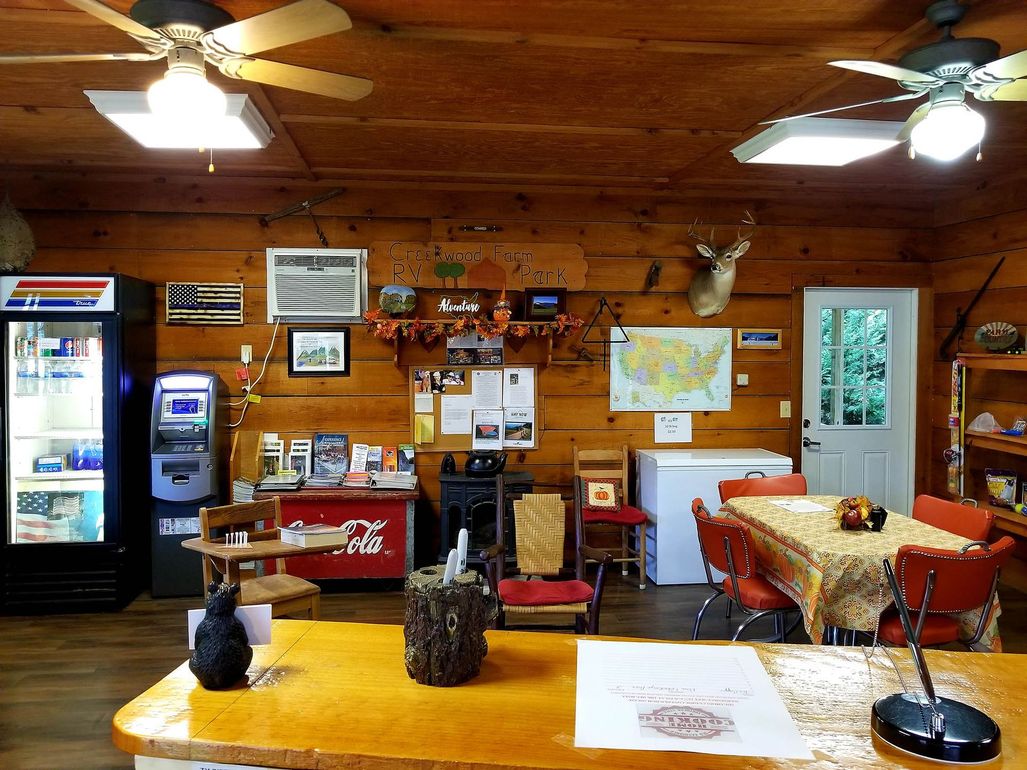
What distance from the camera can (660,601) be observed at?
4.66 m

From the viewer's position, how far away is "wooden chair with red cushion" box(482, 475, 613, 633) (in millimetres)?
3326

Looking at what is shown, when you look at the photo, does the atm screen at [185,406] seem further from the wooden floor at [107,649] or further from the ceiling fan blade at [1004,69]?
the ceiling fan blade at [1004,69]

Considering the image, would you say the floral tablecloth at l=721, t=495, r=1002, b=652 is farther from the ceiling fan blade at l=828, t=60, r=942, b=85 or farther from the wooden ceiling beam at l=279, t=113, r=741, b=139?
the wooden ceiling beam at l=279, t=113, r=741, b=139

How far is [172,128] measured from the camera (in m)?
2.90

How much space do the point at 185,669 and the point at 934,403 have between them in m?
5.53

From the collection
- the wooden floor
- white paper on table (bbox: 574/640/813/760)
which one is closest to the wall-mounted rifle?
the wooden floor

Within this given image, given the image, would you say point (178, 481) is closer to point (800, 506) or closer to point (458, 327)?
point (458, 327)

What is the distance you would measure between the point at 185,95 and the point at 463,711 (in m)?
1.85

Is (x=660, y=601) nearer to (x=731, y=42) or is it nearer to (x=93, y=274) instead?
(x=731, y=42)

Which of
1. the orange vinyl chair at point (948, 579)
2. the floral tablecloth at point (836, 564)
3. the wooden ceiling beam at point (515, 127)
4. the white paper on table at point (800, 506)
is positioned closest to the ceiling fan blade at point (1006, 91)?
the wooden ceiling beam at point (515, 127)

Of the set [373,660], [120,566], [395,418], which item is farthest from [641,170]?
[120,566]

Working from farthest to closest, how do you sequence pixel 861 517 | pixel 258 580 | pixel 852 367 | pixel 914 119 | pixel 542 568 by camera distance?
pixel 852 367, pixel 542 568, pixel 258 580, pixel 861 517, pixel 914 119

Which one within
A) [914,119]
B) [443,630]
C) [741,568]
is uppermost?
[914,119]

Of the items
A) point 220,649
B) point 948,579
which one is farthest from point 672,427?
point 220,649
